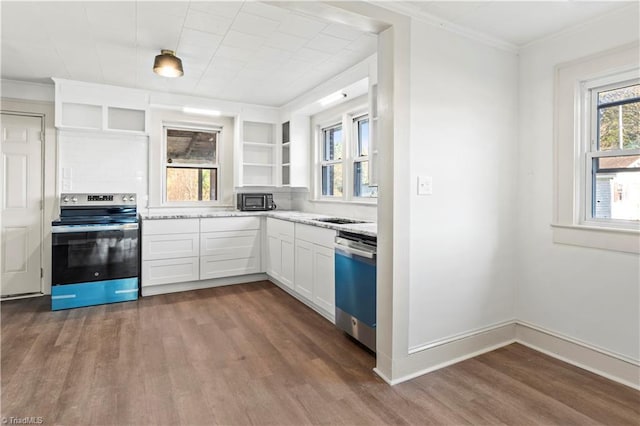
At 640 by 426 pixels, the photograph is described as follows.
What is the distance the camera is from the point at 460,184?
2475 millimetres

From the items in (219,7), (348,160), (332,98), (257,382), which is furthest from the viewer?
(348,160)

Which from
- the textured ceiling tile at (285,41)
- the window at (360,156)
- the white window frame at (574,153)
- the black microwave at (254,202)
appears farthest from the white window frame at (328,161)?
the white window frame at (574,153)

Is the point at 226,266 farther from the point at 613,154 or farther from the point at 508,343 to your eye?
the point at 613,154

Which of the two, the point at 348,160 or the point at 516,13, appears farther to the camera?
the point at 348,160

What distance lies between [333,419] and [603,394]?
163 centimetres

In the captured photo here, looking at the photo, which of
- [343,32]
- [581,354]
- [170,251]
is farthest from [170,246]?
[581,354]

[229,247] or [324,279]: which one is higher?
[229,247]

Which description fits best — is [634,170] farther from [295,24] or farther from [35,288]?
[35,288]

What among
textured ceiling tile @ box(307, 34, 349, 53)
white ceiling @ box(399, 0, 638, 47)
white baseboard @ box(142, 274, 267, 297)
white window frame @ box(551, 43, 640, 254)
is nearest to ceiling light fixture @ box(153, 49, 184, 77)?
textured ceiling tile @ box(307, 34, 349, 53)

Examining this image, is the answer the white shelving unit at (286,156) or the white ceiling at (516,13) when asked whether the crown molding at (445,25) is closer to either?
the white ceiling at (516,13)

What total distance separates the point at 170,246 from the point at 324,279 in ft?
6.71

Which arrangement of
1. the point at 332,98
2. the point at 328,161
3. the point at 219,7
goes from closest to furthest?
1. the point at 219,7
2. the point at 332,98
3. the point at 328,161

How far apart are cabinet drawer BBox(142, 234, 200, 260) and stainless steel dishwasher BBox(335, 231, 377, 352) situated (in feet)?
7.03

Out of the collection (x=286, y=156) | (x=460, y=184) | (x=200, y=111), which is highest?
(x=200, y=111)
